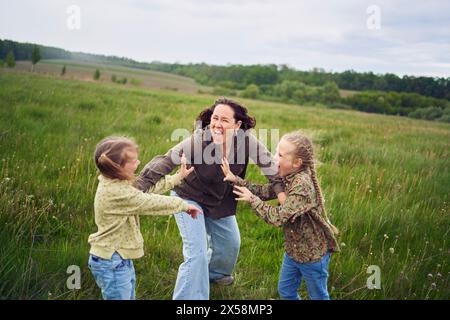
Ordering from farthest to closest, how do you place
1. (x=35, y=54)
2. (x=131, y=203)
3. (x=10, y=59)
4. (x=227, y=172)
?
1. (x=35, y=54)
2. (x=10, y=59)
3. (x=227, y=172)
4. (x=131, y=203)

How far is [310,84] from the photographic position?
49.5 metres

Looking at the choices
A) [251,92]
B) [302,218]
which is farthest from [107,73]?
[302,218]

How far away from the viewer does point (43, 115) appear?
7.13 m

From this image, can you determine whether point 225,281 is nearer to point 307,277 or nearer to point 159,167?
point 307,277

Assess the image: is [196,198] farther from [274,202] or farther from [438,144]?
[438,144]

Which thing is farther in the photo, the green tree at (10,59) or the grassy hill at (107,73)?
→ the grassy hill at (107,73)

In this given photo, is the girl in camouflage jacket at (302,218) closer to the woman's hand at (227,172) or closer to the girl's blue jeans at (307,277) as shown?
the girl's blue jeans at (307,277)

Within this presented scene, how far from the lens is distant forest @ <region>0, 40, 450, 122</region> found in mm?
10812

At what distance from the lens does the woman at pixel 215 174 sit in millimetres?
2742

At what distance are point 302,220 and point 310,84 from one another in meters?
49.5

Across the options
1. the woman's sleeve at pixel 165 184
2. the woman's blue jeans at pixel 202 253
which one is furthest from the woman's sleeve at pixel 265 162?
the woman's sleeve at pixel 165 184

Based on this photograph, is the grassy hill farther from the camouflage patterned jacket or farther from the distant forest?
the camouflage patterned jacket

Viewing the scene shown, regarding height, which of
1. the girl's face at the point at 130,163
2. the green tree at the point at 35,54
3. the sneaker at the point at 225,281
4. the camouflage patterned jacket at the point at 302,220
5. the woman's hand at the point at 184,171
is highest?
the green tree at the point at 35,54

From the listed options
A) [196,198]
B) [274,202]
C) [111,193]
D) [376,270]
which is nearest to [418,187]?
[274,202]
